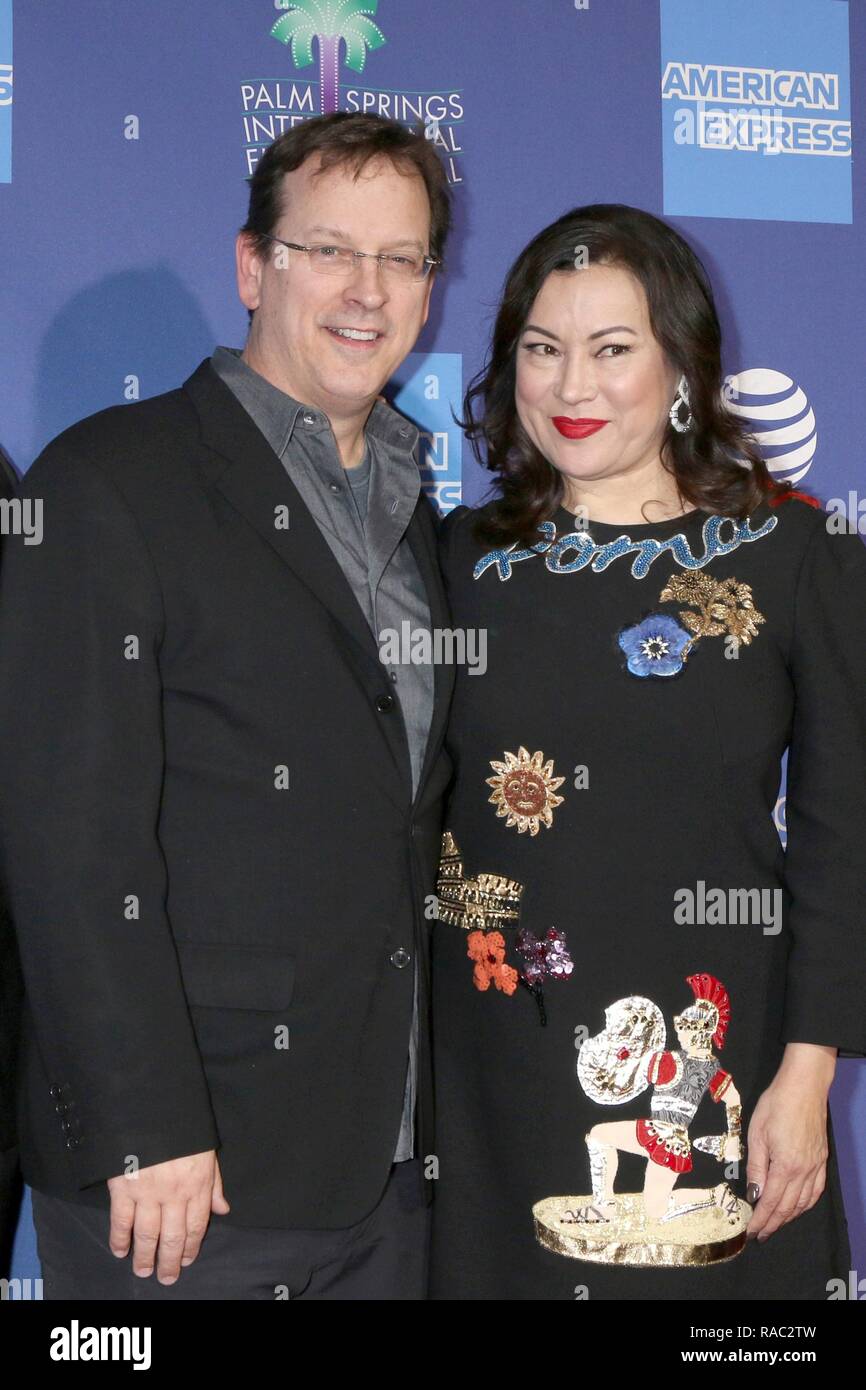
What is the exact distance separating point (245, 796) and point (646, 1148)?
0.73 metres

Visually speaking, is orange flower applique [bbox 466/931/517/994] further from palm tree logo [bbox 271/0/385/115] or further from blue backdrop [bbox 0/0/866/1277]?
palm tree logo [bbox 271/0/385/115]

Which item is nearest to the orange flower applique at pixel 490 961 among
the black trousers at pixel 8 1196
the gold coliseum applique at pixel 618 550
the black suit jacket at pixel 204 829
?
the black suit jacket at pixel 204 829

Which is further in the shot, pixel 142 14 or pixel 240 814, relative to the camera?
pixel 142 14

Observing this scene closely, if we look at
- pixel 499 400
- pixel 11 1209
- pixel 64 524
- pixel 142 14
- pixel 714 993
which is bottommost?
pixel 11 1209

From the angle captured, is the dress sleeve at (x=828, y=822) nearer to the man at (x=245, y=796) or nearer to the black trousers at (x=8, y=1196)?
the man at (x=245, y=796)

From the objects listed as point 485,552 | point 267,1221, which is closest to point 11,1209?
point 267,1221

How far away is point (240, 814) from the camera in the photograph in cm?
174

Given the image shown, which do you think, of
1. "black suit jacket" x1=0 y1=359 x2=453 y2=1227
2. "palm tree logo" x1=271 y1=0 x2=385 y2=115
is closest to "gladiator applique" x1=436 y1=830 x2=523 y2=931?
"black suit jacket" x1=0 y1=359 x2=453 y2=1227

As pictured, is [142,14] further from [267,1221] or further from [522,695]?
[267,1221]

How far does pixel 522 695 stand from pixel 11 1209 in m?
0.99

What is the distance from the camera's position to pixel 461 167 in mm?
2584

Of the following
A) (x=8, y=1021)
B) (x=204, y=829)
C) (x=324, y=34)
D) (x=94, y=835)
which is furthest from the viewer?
(x=324, y=34)

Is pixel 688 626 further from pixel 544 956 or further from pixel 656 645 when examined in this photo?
pixel 544 956

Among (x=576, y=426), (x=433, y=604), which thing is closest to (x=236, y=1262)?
(x=433, y=604)
